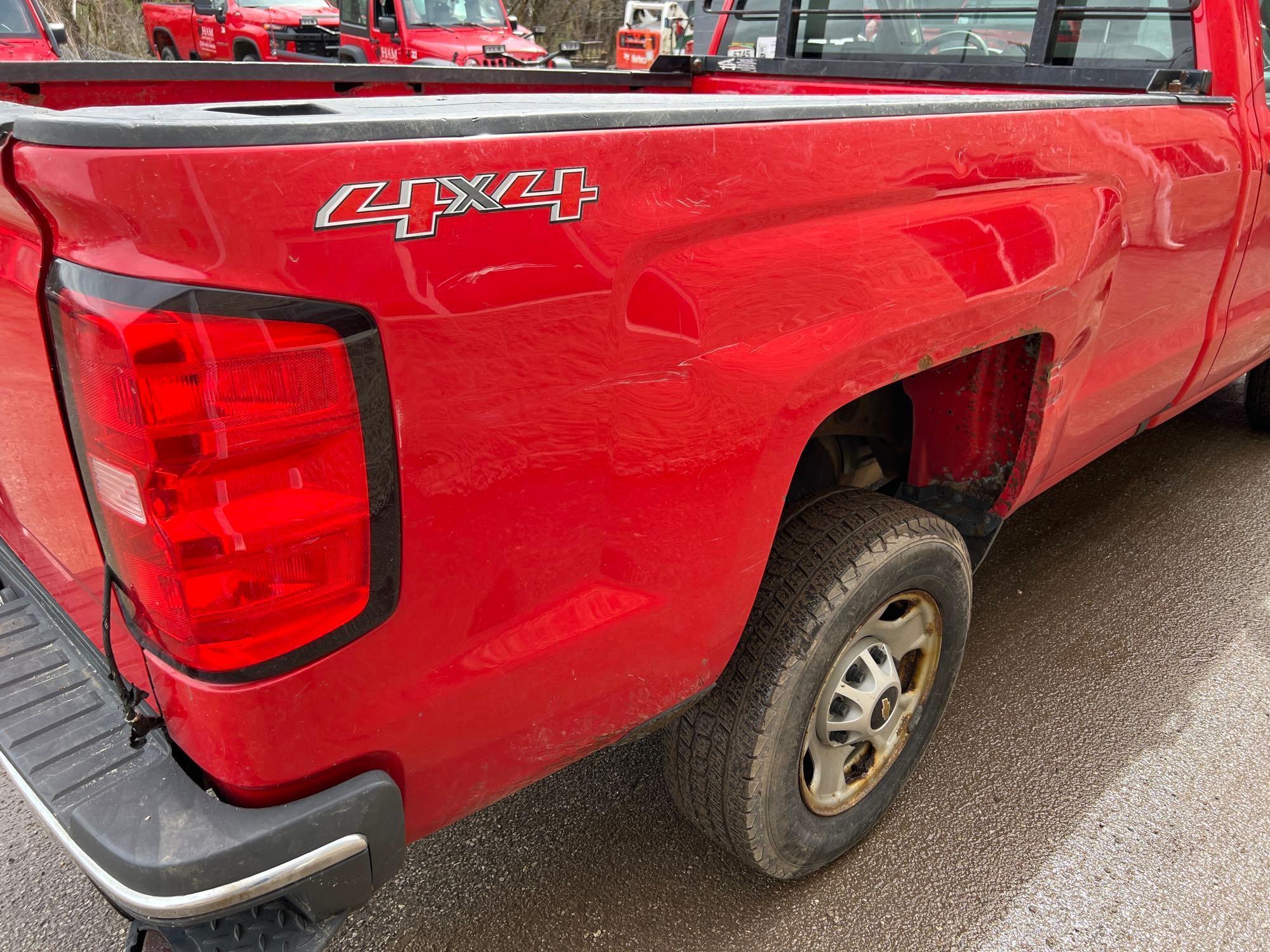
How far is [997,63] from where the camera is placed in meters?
2.93

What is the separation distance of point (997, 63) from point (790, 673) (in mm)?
2142

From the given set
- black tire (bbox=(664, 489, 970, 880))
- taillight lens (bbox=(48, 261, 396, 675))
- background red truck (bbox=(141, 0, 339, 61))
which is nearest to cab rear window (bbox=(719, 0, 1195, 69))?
black tire (bbox=(664, 489, 970, 880))

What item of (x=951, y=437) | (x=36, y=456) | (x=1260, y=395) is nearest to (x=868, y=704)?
(x=951, y=437)

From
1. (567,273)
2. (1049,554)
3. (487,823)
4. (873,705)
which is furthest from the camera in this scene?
(1049,554)

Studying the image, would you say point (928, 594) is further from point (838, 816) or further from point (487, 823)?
point (487, 823)

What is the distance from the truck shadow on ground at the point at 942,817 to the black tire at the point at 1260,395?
1.29m

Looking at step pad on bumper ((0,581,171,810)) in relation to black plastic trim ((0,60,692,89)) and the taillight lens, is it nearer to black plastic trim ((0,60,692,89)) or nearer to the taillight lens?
the taillight lens

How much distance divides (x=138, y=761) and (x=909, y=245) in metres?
1.46

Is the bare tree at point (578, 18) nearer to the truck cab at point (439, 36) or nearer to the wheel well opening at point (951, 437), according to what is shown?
the truck cab at point (439, 36)

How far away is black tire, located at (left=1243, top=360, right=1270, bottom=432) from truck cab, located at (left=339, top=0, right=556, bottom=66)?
8.65 m

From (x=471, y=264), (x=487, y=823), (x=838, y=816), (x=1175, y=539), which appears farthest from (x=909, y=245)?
(x=1175, y=539)

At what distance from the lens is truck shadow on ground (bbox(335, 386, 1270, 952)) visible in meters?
2.05

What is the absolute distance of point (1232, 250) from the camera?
9.26 ft

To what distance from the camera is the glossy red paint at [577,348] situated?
1.06 metres
